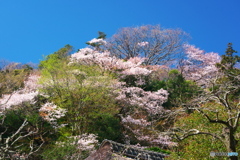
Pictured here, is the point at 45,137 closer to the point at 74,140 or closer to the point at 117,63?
the point at 74,140

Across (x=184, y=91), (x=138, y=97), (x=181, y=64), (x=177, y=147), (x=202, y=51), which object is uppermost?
(x=202, y=51)

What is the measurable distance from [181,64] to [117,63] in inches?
327

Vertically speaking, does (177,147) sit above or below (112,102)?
below

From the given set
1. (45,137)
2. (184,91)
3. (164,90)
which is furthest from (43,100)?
(184,91)

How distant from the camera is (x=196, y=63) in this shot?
1011 inches

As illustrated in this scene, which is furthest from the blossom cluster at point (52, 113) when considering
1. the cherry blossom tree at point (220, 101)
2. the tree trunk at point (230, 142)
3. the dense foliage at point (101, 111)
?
the tree trunk at point (230, 142)

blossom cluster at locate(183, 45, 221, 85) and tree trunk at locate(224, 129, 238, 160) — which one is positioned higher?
blossom cluster at locate(183, 45, 221, 85)

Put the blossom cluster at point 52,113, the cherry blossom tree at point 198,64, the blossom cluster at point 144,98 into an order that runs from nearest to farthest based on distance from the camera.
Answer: the blossom cluster at point 52,113 → the blossom cluster at point 144,98 → the cherry blossom tree at point 198,64

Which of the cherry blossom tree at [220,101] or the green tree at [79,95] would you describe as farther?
the green tree at [79,95]

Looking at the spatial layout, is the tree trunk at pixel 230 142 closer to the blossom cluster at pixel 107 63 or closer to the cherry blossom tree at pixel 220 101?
the cherry blossom tree at pixel 220 101

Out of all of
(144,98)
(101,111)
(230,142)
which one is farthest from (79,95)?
(230,142)

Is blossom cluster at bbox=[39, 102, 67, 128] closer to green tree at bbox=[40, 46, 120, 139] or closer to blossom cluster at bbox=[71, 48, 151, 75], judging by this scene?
green tree at bbox=[40, 46, 120, 139]

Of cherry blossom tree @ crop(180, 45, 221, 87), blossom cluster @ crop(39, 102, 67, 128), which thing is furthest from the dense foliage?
cherry blossom tree @ crop(180, 45, 221, 87)

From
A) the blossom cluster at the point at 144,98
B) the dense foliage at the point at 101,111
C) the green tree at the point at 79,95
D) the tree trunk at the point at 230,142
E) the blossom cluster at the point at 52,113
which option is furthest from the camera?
the blossom cluster at the point at 144,98
